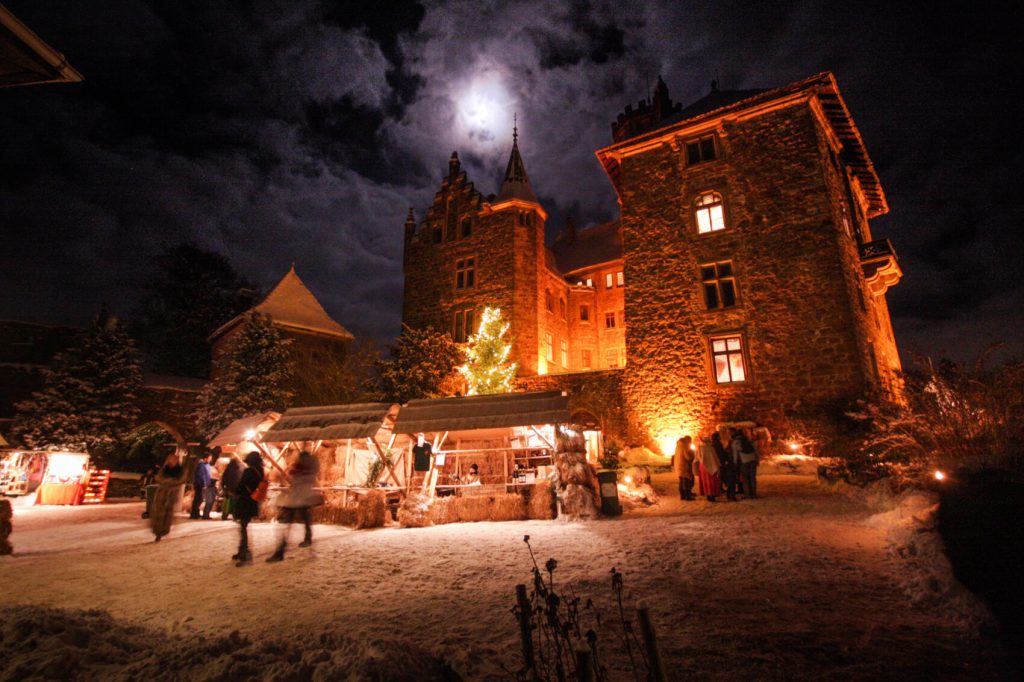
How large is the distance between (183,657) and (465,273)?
73.3 feet

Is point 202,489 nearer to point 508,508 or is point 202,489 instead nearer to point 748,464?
point 508,508

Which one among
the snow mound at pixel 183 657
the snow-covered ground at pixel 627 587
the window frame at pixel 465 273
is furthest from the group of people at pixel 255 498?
the window frame at pixel 465 273

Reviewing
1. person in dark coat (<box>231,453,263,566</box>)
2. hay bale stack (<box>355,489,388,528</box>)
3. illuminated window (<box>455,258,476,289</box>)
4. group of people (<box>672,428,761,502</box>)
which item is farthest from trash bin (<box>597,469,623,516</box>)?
illuminated window (<box>455,258,476,289</box>)

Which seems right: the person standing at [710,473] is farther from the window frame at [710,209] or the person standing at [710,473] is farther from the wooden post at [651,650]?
the window frame at [710,209]

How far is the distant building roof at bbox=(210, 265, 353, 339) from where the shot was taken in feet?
85.6

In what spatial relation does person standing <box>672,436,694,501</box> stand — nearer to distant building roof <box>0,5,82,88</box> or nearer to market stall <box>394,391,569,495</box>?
market stall <box>394,391,569,495</box>

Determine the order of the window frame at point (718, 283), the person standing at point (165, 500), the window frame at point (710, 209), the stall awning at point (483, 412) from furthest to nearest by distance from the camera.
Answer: the window frame at point (710, 209) < the window frame at point (718, 283) < the stall awning at point (483, 412) < the person standing at point (165, 500)

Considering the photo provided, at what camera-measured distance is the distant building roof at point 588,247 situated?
98.0 ft

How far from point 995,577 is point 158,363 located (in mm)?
42060

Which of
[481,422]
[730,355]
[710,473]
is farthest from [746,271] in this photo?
[481,422]

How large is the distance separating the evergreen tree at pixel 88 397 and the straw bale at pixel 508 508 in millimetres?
19769

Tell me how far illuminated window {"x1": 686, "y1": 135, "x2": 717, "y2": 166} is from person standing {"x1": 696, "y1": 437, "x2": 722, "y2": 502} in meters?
12.5

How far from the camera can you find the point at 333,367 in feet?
83.5

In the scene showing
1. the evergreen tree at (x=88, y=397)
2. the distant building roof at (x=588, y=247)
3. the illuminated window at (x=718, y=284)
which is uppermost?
the distant building roof at (x=588, y=247)
